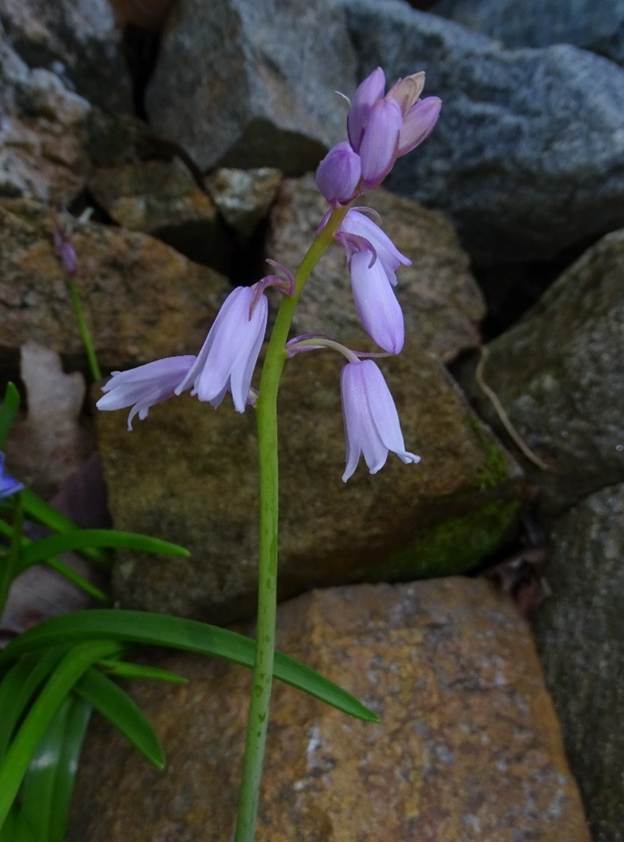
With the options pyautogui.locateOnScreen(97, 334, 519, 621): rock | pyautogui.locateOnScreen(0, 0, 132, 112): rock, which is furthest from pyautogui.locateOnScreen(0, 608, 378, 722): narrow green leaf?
pyautogui.locateOnScreen(0, 0, 132, 112): rock

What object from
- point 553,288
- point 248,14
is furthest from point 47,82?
point 553,288

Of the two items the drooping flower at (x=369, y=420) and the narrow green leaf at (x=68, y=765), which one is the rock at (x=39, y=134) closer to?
the narrow green leaf at (x=68, y=765)

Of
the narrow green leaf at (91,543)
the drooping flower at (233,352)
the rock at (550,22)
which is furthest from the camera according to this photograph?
the rock at (550,22)

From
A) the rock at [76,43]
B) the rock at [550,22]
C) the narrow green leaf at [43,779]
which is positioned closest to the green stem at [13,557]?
the narrow green leaf at [43,779]

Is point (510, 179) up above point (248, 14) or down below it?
below

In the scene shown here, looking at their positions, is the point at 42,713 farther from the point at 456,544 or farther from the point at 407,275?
the point at 407,275

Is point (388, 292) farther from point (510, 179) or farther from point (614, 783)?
point (510, 179)

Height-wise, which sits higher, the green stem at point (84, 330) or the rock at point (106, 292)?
the rock at point (106, 292)
